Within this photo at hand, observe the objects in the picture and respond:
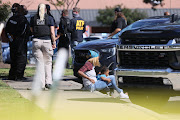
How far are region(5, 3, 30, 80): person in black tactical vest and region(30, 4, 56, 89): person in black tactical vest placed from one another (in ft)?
7.01

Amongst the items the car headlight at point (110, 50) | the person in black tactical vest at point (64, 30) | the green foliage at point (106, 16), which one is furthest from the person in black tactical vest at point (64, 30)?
the green foliage at point (106, 16)

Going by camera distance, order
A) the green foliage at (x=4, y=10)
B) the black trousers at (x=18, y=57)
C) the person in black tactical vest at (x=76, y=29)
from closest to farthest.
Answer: the black trousers at (x=18, y=57) < the person in black tactical vest at (x=76, y=29) < the green foliage at (x=4, y=10)

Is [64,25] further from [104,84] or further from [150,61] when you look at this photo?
[150,61]

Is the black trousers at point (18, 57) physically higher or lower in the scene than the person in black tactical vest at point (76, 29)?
lower

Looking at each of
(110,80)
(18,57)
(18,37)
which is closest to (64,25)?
(18,37)

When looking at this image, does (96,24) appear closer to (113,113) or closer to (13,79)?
(13,79)

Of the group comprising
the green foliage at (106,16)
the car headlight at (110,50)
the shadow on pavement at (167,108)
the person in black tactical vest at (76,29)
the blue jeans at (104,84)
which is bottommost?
the green foliage at (106,16)

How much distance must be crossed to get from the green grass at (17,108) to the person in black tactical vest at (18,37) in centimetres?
313

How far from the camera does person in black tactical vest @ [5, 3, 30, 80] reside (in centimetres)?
1267

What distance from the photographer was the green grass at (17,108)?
645cm

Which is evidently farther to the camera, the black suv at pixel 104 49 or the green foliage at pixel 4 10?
the green foliage at pixel 4 10

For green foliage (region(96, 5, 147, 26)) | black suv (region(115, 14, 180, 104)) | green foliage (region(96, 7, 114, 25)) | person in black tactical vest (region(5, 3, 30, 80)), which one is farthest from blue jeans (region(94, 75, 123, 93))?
green foliage (region(96, 7, 114, 25))

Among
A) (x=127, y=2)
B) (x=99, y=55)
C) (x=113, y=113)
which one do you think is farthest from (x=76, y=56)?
(x=127, y=2)

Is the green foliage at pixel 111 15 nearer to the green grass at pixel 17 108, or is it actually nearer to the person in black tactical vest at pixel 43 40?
the person in black tactical vest at pixel 43 40
